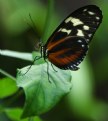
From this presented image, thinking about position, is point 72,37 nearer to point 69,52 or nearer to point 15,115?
point 69,52

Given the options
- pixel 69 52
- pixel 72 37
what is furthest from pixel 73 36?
pixel 69 52

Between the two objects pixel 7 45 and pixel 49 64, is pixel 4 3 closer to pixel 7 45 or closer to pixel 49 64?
pixel 7 45

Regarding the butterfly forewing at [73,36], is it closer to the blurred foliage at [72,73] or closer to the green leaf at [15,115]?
the green leaf at [15,115]

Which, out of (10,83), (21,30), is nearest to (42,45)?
(10,83)

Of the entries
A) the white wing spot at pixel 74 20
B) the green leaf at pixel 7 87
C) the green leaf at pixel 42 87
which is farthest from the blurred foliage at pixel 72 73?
the green leaf at pixel 42 87

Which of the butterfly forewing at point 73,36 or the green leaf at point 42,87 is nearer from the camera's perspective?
the green leaf at point 42,87

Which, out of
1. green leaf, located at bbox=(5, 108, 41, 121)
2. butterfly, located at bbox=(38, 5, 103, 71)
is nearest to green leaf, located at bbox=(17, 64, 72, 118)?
butterfly, located at bbox=(38, 5, 103, 71)

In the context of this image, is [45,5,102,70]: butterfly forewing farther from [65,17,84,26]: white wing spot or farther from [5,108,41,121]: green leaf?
[5,108,41,121]: green leaf
